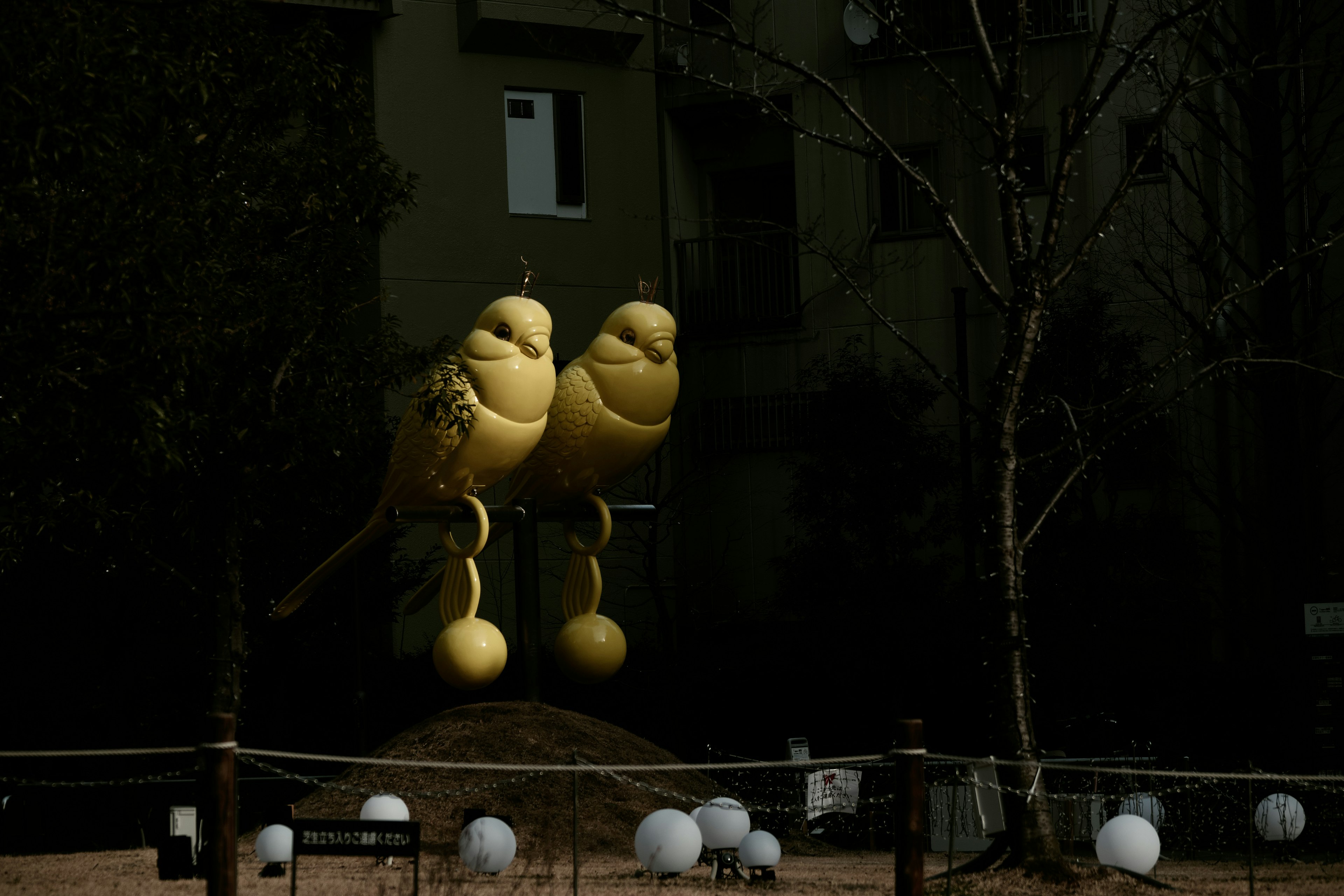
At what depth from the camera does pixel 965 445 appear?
730 inches

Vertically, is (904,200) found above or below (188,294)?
above

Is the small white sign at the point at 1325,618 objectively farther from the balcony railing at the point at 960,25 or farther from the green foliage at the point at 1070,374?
the balcony railing at the point at 960,25

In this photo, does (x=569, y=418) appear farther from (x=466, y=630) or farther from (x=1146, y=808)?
(x=1146, y=808)

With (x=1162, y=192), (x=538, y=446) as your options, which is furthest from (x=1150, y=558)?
(x=538, y=446)

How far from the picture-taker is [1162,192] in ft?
66.0

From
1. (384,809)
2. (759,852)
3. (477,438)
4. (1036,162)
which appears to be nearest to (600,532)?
(477,438)

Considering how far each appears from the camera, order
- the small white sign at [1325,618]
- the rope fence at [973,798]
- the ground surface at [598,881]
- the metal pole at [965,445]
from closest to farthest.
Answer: the ground surface at [598,881]
the rope fence at [973,798]
the small white sign at [1325,618]
the metal pole at [965,445]

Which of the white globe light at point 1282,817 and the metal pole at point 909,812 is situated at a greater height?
the metal pole at point 909,812

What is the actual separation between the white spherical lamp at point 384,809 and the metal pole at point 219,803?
2.96 m

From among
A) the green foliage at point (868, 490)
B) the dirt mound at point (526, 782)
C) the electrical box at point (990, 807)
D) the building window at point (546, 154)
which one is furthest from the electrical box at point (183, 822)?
the building window at point (546, 154)

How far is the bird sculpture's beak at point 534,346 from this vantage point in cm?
1369

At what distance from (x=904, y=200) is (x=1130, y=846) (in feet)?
42.0

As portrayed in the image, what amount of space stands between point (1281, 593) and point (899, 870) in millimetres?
9799

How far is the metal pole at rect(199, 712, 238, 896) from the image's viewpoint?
821 cm
